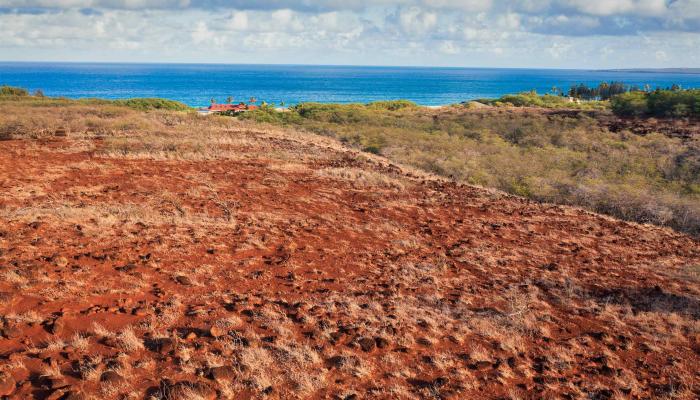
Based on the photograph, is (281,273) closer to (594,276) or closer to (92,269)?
(92,269)

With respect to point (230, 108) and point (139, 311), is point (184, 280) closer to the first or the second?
point (139, 311)

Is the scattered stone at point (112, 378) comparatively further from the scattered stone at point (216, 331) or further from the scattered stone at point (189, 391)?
the scattered stone at point (216, 331)

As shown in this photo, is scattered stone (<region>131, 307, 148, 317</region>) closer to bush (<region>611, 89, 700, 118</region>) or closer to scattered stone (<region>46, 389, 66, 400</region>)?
scattered stone (<region>46, 389, 66, 400</region>)

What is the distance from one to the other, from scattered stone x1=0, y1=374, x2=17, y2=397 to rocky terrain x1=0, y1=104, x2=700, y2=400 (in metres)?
0.02

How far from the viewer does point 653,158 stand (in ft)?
73.9

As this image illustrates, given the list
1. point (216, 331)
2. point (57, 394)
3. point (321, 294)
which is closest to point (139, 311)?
point (216, 331)

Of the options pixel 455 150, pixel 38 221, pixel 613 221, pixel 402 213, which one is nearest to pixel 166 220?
pixel 38 221

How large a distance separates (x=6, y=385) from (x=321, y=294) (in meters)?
3.93

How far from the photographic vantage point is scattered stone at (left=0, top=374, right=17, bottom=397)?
171 inches

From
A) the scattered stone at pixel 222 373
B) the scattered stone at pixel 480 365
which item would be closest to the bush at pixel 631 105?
the scattered stone at pixel 480 365

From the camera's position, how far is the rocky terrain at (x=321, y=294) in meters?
5.07

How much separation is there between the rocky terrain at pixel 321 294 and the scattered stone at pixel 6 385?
15 millimetres

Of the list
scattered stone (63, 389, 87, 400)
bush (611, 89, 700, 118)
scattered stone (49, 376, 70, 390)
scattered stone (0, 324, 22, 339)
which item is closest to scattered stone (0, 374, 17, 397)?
scattered stone (49, 376, 70, 390)

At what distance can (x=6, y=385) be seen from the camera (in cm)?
440
